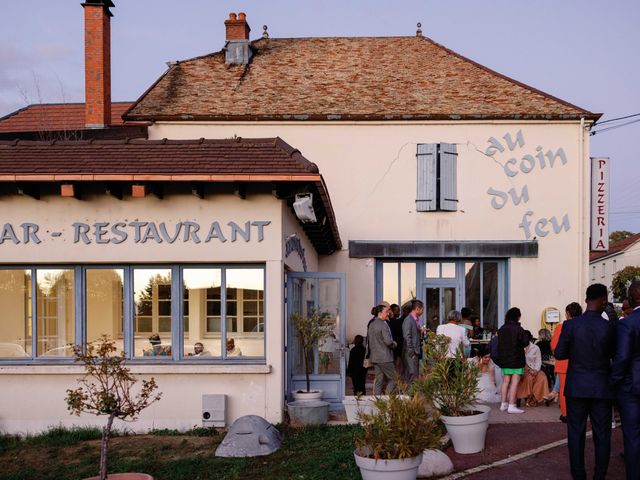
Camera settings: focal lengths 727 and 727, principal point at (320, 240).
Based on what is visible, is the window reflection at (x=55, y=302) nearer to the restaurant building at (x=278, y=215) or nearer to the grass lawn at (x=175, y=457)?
the restaurant building at (x=278, y=215)

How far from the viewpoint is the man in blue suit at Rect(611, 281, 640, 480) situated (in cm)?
625

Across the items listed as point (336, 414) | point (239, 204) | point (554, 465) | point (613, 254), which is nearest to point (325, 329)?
point (336, 414)

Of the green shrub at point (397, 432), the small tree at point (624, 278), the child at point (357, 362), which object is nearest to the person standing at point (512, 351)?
the child at point (357, 362)

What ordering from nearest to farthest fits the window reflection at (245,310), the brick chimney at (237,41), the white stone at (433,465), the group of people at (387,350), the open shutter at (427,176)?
the white stone at (433,465)
the window reflection at (245,310)
the group of people at (387,350)
the open shutter at (427,176)
the brick chimney at (237,41)

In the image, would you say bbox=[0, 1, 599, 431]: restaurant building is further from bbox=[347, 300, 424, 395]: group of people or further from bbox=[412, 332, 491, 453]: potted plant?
bbox=[412, 332, 491, 453]: potted plant

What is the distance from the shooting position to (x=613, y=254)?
54469mm

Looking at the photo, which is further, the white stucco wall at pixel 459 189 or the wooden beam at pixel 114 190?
the white stucco wall at pixel 459 189

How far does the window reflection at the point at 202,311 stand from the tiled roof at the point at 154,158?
4.98ft

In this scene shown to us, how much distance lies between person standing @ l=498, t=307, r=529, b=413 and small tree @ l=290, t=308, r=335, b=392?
2.59 m

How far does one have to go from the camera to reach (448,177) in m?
17.4

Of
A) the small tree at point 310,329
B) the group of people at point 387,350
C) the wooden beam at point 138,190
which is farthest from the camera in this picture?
the group of people at point 387,350

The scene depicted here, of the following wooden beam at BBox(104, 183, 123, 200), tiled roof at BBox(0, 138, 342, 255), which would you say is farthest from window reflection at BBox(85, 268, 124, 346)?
tiled roof at BBox(0, 138, 342, 255)

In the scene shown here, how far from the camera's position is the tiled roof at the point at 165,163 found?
9.38 meters

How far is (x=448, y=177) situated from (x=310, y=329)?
316 inches
